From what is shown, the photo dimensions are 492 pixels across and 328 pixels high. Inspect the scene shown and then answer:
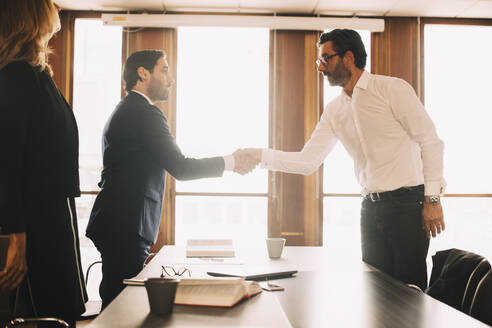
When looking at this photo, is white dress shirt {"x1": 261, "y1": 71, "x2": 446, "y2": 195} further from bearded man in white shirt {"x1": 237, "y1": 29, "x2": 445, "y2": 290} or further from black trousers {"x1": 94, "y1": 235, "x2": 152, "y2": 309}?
black trousers {"x1": 94, "y1": 235, "x2": 152, "y2": 309}

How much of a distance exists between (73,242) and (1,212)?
0.22 m

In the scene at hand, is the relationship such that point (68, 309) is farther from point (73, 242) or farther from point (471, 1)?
point (471, 1)

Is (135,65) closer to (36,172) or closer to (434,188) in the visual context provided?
(36,172)

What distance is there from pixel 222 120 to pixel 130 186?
8.16ft

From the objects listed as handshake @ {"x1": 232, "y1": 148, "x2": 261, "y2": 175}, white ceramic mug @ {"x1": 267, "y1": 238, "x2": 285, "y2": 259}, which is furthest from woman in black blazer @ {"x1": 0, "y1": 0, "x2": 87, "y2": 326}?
handshake @ {"x1": 232, "y1": 148, "x2": 261, "y2": 175}

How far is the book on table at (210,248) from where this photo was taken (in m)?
1.90

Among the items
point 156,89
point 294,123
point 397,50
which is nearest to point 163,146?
point 156,89

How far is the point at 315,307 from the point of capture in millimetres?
1168

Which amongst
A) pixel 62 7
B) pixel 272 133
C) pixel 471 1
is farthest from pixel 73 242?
pixel 471 1

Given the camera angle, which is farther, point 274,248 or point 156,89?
point 156,89

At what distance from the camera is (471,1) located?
4117 millimetres

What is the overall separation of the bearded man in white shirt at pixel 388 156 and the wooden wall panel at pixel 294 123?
6.24 ft

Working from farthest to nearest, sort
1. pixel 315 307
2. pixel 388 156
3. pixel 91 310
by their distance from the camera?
pixel 91 310
pixel 388 156
pixel 315 307

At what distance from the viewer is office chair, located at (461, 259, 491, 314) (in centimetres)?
146
